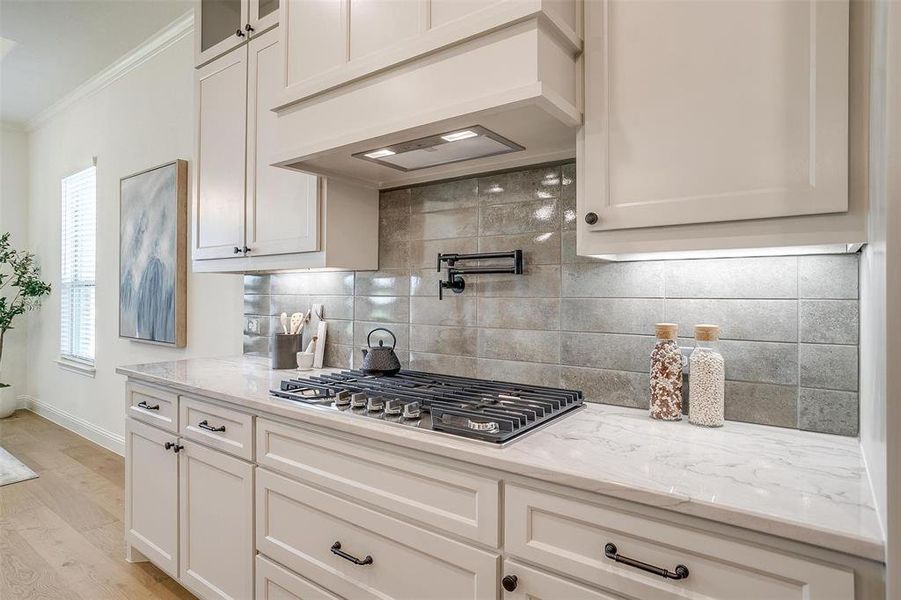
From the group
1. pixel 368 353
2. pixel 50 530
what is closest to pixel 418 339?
pixel 368 353

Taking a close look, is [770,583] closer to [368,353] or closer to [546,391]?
[546,391]

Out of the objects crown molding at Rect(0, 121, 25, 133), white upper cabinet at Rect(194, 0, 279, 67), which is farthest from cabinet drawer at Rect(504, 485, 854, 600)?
crown molding at Rect(0, 121, 25, 133)

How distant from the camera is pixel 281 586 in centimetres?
166

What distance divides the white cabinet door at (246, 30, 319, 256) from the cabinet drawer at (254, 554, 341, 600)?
114cm

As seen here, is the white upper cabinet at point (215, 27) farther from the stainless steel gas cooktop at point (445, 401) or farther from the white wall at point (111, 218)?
the stainless steel gas cooktop at point (445, 401)

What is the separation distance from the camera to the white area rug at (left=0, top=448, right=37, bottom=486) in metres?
3.48

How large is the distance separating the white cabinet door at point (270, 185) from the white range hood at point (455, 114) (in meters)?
0.21

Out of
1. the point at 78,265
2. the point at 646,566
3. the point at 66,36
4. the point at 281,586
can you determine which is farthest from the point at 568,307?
the point at 78,265

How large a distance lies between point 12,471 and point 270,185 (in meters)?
3.22

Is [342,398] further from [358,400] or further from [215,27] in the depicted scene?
[215,27]

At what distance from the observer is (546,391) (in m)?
1.67

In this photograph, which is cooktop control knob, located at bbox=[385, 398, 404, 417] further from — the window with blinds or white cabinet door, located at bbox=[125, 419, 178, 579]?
the window with blinds

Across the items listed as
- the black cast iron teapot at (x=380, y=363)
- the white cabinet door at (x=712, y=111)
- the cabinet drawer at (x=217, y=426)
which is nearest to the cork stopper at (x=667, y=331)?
the white cabinet door at (x=712, y=111)

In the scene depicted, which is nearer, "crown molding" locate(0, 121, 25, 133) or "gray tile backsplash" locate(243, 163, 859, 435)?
"gray tile backsplash" locate(243, 163, 859, 435)
